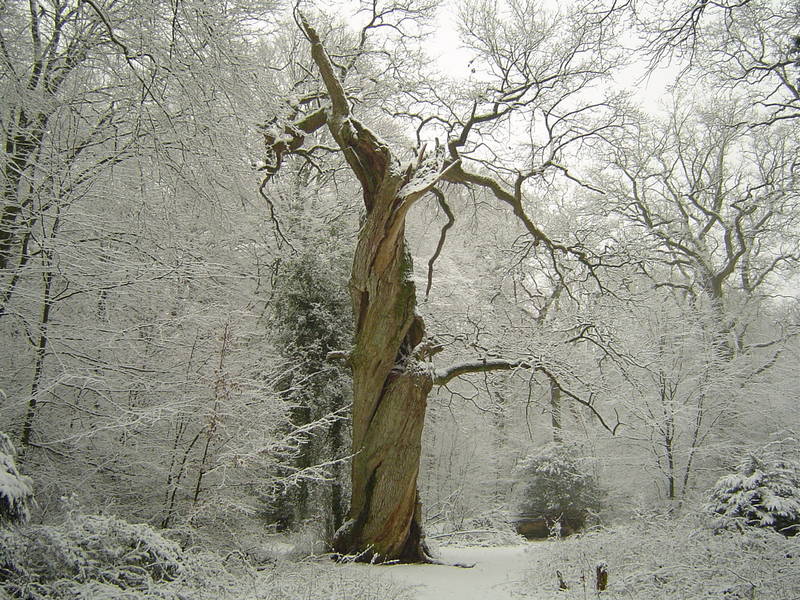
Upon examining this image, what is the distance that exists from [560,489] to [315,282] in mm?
7508

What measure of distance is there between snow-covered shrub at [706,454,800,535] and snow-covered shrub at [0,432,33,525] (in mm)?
6252

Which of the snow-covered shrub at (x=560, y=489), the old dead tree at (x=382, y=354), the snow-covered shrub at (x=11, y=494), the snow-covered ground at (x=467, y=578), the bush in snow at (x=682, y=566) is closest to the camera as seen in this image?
the snow-covered shrub at (x=11, y=494)

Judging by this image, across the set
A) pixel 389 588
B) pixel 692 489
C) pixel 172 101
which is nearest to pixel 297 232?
pixel 172 101

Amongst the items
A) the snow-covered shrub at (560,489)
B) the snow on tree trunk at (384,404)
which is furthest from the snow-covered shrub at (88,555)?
the snow-covered shrub at (560,489)

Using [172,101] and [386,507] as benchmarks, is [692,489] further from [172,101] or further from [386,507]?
[172,101]

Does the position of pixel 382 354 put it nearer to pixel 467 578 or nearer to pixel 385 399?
pixel 385 399

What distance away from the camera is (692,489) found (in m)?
10.7

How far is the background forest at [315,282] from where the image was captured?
13.6 ft

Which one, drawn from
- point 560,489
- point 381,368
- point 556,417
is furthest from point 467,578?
point 556,417

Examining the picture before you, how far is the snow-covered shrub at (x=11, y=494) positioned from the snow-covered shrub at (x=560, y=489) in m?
10.7

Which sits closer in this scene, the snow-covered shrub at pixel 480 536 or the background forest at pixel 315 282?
the background forest at pixel 315 282

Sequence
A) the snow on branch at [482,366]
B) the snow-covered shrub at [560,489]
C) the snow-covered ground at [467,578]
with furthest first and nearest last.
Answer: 1. the snow-covered shrub at [560,489]
2. the snow on branch at [482,366]
3. the snow-covered ground at [467,578]

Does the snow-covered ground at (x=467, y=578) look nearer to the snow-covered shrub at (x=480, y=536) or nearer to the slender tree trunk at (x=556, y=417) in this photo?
the snow-covered shrub at (x=480, y=536)

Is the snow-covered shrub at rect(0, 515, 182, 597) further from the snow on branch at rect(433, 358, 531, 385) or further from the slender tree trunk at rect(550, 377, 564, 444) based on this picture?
the slender tree trunk at rect(550, 377, 564, 444)
